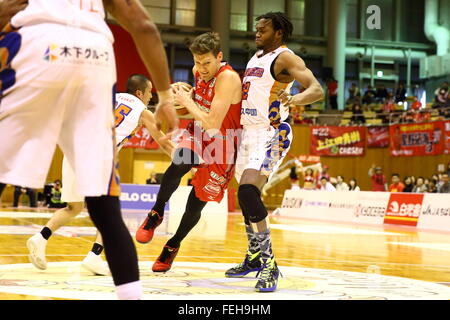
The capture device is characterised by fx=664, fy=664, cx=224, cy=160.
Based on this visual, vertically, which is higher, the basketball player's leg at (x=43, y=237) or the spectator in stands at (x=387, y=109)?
the spectator in stands at (x=387, y=109)

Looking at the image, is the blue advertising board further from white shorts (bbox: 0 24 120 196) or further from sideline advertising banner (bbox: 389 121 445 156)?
white shorts (bbox: 0 24 120 196)

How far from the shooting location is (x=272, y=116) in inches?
203

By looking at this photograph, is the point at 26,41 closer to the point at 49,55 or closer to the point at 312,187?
the point at 49,55

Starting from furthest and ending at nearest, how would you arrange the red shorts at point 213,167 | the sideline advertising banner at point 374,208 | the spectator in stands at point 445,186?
the spectator in stands at point 445,186
the sideline advertising banner at point 374,208
the red shorts at point 213,167

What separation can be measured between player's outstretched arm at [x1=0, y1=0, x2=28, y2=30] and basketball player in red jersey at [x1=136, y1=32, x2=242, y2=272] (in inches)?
98.7

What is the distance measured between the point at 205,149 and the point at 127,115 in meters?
0.80

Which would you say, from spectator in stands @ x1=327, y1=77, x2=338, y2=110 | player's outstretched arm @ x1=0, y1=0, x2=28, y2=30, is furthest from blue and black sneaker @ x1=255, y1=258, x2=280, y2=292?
spectator in stands @ x1=327, y1=77, x2=338, y2=110

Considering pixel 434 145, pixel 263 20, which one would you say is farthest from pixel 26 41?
pixel 434 145

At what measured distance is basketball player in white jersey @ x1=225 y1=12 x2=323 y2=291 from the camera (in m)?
4.84

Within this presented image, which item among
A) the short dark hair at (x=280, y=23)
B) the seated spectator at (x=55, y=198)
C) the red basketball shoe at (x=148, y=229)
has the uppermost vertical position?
the short dark hair at (x=280, y=23)

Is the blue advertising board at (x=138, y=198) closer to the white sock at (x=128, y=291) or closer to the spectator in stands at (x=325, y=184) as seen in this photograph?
the spectator in stands at (x=325, y=184)

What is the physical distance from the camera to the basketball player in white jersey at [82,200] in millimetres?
4973

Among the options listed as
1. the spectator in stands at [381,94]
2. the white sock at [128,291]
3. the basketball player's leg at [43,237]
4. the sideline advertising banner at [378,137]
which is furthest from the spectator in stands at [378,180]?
the white sock at [128,291]

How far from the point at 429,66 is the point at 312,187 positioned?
10.8 meters
